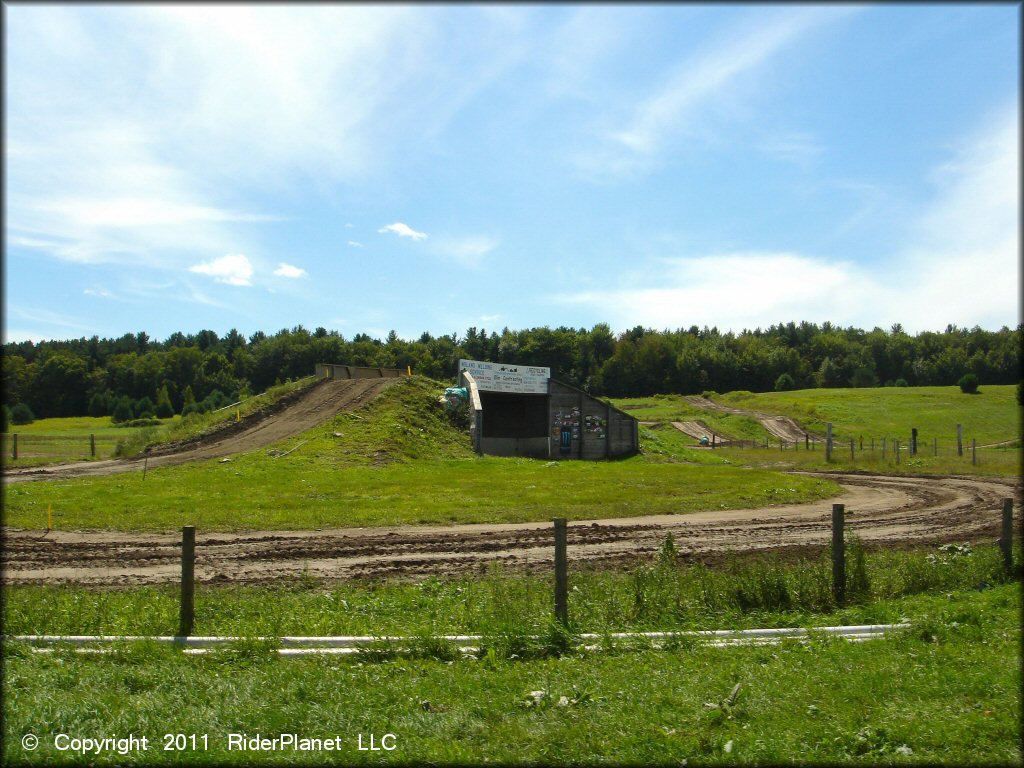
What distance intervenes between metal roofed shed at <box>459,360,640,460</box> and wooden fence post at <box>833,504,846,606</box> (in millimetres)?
31763

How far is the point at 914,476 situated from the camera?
33.8m

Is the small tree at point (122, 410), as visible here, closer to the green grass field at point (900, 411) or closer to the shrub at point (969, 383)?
the green grass field at point (900, 411)

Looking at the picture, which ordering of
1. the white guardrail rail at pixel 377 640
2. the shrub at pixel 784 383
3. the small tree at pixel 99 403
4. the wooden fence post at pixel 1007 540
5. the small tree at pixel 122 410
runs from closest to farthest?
1. the white guardrail rail at pixel 377 640
2. the wooden fence post at pixel 1007 540
3. the small tree at pixel 99 403
4. the small tree at pixel 122 410
5. the shrub at pixel 784 383

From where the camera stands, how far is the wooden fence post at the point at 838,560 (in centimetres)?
936

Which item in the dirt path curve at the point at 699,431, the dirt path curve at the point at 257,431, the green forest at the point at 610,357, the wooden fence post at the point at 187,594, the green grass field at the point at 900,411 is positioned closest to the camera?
the wooden fence post at the point at 187,594

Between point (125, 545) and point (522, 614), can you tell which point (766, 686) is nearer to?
point (522, 614)

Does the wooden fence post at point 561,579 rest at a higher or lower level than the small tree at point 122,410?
lower

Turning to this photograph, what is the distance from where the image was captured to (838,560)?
31.3 feet

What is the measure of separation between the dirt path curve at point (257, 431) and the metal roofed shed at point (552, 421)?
246 inches

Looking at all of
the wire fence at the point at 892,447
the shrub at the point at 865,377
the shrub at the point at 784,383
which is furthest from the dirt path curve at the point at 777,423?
the shrub at the point at 784,383

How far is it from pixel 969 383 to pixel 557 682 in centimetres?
5905

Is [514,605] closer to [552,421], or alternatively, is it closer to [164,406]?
[552,421]

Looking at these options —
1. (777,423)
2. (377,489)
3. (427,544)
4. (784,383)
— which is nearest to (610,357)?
(784,383)

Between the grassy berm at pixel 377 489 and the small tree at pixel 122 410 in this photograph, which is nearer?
the grassy berm at pixel 377 489
